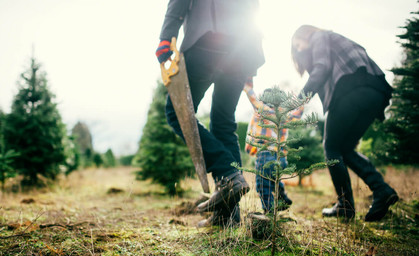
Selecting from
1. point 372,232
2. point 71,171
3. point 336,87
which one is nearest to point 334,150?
point 336,87

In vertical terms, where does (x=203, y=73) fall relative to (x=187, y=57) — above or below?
below

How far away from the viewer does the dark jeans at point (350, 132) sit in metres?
2.27

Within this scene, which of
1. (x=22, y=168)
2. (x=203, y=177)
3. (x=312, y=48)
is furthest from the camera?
(x=22, y=168)

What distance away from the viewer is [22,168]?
225 inches

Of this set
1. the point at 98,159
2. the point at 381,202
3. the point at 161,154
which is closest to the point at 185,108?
the point at 381,202

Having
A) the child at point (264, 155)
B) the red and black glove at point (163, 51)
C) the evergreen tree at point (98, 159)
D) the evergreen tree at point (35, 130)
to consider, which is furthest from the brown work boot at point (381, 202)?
→ the evergreen tree at point (98, 159)

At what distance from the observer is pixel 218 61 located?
6.72ft

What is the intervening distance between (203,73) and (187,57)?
18 centimetres

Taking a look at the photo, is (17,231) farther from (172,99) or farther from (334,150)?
(334,150)

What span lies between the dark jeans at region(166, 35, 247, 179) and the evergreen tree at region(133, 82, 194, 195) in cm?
376

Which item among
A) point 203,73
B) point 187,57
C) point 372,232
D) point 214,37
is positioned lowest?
point 372,232

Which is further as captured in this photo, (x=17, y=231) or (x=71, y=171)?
(x=71, y=171)

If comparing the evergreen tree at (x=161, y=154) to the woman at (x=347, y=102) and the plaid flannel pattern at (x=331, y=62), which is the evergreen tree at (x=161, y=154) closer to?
the woman at (x=347, y=102)

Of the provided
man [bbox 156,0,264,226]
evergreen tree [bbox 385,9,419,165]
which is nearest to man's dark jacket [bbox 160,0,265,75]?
man [bbox 156,0,264,226]
